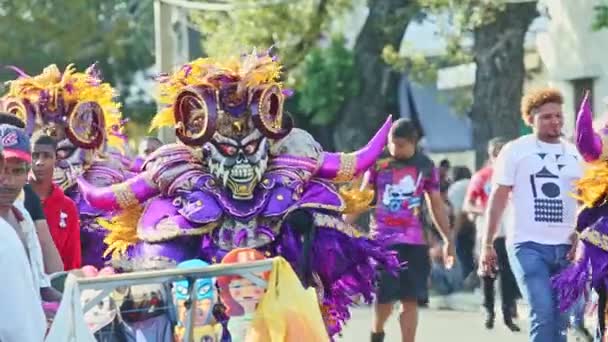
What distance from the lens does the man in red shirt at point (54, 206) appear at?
8992mm

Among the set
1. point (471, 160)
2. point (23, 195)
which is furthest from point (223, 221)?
point (471, 160)

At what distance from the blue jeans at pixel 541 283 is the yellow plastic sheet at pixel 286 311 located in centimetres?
277

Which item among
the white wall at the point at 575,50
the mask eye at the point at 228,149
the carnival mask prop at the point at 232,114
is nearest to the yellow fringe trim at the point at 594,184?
the carnival mask prop at the point at 232,114

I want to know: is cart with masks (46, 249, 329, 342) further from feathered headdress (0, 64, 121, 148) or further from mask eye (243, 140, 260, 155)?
feathered headdress (0, 64, 121, 148)

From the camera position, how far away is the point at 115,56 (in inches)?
1368

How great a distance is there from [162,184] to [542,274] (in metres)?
2.17

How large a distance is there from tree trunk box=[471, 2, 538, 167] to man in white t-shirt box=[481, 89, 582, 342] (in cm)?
1140

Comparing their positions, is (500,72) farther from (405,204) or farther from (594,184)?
(594,184)

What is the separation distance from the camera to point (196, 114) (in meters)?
9.12

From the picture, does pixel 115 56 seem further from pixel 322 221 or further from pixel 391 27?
pixel 322 221

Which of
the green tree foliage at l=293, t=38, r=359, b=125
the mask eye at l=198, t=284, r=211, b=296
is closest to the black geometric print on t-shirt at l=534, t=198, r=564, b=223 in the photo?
the mask eye at l=198, t=284, r=211, b=296

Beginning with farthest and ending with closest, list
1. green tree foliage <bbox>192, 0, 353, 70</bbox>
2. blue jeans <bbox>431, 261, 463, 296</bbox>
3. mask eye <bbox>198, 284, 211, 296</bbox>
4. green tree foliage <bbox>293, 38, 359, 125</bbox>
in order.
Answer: green tree foliage <bbox>293, 38, 359, 125</bbox>
green tree foliage <bbox>192, 0, 353, 70</bbox>
blue jeans <bbox>431, 261, 463, 296</bbox>
mask eye <bbox>198, 284, 211, 296</bbox>

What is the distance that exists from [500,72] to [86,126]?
11.4 meters

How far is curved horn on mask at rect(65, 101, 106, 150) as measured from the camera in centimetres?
1087
